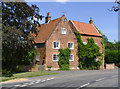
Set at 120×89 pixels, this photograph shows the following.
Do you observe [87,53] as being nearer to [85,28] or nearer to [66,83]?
[85,28]

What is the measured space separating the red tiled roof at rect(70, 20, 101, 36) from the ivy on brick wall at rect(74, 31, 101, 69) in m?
2.37

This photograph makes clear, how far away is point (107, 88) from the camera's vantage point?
47.3 ft

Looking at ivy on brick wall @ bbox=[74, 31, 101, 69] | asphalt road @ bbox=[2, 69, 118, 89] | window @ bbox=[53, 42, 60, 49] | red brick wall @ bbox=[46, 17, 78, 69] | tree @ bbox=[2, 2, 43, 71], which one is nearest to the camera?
asphalt road @ bbox=[2, 69, 118, 89]

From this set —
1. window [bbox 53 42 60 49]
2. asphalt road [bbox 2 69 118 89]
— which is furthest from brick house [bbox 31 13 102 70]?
asphalt road [bbox 2 69 118 89]

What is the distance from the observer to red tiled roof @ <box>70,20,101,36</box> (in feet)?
Answer: 149

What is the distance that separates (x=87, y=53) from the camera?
4244cm

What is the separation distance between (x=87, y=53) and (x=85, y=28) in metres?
7.89

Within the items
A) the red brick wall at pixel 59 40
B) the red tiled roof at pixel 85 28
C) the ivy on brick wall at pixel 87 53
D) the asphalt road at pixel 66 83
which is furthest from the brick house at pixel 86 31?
the asphalt road at pixel 66 83

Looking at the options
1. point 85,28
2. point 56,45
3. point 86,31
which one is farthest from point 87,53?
point 85,28

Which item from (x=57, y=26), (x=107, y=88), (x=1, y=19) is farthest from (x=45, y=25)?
(x=107, y=88)

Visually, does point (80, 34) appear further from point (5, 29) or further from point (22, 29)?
point (5, 29)

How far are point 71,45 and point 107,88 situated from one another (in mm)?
27762

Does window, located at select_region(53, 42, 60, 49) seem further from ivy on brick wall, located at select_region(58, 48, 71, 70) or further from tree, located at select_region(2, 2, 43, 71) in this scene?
tree, located at select_region(2, 2, 43, 71)

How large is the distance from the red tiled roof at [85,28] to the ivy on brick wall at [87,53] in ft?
7.79
